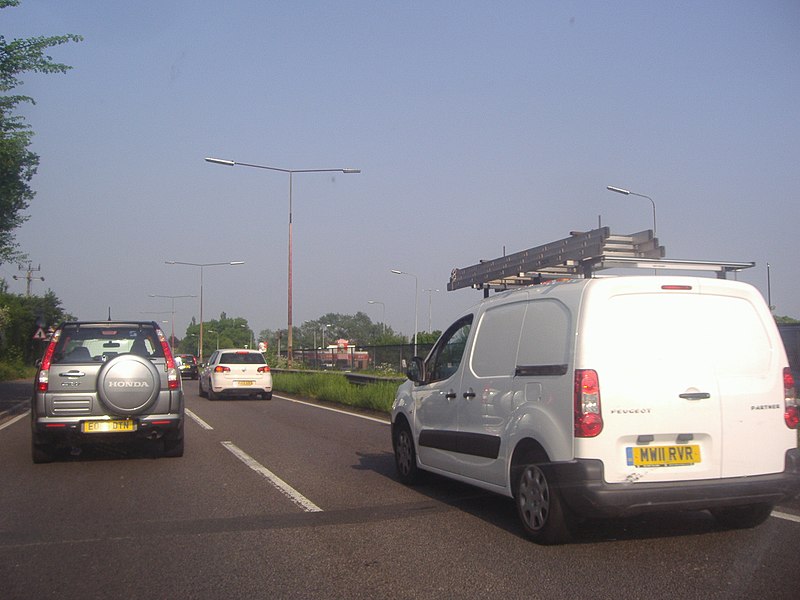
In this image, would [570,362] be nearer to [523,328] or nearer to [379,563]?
[523,328]

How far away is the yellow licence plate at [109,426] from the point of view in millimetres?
10317

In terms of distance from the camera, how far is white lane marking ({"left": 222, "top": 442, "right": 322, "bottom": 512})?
7805 millimetres

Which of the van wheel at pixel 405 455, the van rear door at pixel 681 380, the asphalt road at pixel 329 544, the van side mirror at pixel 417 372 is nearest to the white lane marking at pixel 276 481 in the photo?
the asphalt road at pixel 329 544

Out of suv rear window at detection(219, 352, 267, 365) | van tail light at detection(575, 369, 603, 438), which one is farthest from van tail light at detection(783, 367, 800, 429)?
suv rear window at detection(219, 352, 267, 365)

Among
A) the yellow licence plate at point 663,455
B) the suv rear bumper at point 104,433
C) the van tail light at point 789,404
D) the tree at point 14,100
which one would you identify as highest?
the tree at point 14,100

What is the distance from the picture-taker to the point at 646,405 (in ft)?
19.2

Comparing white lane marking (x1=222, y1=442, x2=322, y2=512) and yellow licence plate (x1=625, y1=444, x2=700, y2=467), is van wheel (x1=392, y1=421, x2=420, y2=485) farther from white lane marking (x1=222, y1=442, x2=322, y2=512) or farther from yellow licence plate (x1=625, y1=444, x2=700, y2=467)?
yellow licence plate (x1=625, y1=444, x2=700, y2=467)

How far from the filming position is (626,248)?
23.2 feet

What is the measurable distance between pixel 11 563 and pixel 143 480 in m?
3.68

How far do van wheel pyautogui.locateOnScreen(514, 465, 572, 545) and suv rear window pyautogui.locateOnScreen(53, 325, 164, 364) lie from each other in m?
6.13

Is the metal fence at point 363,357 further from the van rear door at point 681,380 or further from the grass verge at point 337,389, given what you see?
the van rear door at point 681,380

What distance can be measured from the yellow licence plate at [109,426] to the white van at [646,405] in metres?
5.68

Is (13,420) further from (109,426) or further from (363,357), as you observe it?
(363,357)

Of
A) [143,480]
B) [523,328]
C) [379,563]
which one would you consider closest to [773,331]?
[523,328]
